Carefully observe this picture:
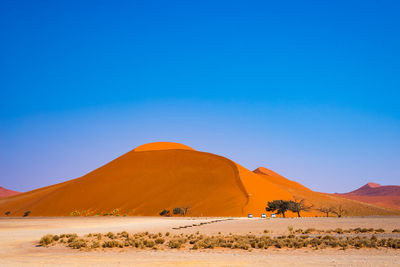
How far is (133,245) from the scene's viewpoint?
23047mm

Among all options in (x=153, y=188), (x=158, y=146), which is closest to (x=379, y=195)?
(x=158, y=146)

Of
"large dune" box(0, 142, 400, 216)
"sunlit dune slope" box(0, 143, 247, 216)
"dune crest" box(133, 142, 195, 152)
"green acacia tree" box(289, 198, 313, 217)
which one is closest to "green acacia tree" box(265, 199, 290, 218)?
"green acacia tree" box(289, 198, 313, 217)

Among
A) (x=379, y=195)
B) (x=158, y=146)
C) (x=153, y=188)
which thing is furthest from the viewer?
(x=379, y=195)

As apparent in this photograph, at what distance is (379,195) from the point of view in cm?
17612

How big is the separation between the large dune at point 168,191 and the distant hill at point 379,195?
53.7m

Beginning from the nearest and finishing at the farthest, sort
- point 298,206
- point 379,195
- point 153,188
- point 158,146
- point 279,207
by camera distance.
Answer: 1. point 279,207
2. point 298,206
3. point 153,188
4. point 158,146
5. point 379,195

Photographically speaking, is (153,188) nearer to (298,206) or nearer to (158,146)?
(158,146)

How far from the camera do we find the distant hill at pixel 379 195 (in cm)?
15125

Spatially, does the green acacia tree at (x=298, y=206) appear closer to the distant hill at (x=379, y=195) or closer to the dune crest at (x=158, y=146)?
the dune crest at (x=158, y=146)

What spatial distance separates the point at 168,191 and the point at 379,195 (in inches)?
4647

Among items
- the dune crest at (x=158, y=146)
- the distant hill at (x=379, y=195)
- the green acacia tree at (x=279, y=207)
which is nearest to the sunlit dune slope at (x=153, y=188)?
the green acacia tree at (x=279, y=207)

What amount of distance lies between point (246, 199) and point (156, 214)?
60.7ft

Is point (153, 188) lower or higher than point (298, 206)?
higher

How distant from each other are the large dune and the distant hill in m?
53.7
